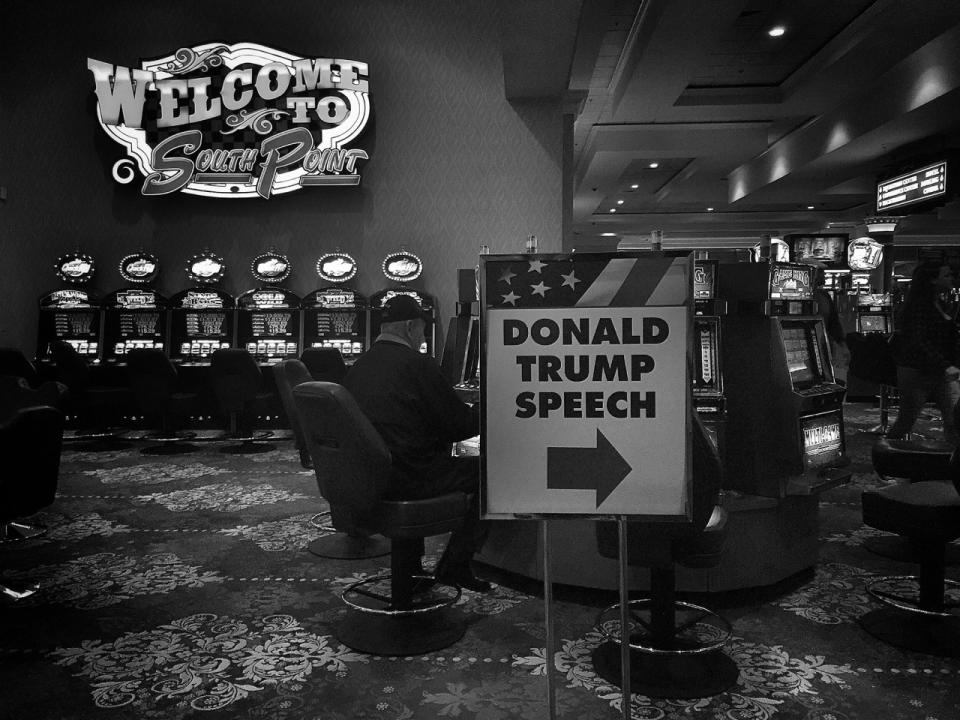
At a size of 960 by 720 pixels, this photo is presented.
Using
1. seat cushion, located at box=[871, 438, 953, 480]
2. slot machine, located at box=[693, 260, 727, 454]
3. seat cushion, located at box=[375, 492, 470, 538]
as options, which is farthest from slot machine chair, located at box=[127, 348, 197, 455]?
seat cushion, located at box=[871, 438, 953, 480]

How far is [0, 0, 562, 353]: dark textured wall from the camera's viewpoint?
23.4ft

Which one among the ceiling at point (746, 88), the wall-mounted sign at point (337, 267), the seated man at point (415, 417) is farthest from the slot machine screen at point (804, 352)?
the wall-mounted sign at point (337, 267)

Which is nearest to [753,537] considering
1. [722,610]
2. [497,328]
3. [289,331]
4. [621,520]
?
[722,610]

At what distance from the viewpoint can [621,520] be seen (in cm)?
151

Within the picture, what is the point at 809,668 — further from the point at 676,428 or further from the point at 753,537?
the point at 676,428

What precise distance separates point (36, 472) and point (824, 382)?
319 cm

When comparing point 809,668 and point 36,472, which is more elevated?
point 36,472

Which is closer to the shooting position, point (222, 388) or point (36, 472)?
point (36, 472)

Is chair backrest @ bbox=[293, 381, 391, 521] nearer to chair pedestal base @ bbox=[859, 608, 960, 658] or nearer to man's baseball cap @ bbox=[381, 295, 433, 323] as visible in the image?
man's baseball cap @ bbox=[381, 295, 433, 323]

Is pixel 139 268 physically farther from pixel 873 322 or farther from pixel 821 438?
pixel 873 322

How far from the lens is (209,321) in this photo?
7.05 m

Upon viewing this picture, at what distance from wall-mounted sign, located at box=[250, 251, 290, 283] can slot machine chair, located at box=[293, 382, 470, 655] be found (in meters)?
4.75

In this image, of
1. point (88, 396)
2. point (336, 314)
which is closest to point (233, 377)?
point (336, 314)

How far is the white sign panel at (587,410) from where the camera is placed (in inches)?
58.6
